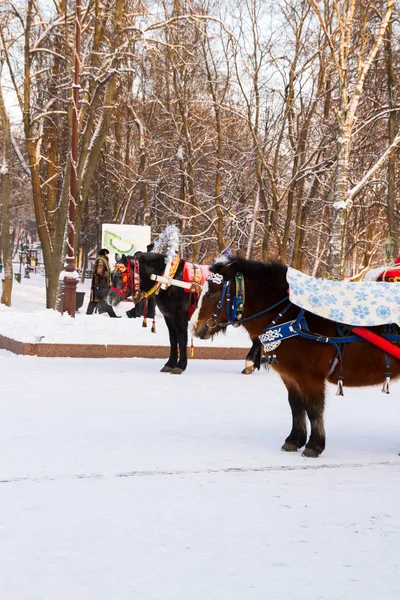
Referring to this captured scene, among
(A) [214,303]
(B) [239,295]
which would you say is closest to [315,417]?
(B) [239,295]

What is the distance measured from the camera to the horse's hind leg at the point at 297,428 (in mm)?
7551

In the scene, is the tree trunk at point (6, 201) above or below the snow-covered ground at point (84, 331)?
above

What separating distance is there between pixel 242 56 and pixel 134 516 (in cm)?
2274

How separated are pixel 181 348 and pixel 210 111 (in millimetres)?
25976

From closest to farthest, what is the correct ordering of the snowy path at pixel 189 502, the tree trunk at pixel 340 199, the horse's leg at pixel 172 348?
the snowy path at pixel 189 502, the horse's leg at pixel 172 348, the tree trunk at pixel 340 199

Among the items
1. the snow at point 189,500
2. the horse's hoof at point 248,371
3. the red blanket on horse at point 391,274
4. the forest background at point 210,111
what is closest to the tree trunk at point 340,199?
the forest background at point 210,111

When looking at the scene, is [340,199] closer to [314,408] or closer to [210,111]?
[314,408]

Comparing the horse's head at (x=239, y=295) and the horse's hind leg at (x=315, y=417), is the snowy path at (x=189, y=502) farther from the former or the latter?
the horse's head at (x=239, y=295)

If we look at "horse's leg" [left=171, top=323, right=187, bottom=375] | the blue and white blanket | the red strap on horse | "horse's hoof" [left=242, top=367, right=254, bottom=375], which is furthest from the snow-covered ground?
the red strap on horse

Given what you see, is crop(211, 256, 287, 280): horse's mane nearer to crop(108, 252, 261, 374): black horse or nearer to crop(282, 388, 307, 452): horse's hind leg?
crop(282, 388, 307, 452): horse's hind leg

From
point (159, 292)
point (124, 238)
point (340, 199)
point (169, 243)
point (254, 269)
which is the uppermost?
point (340, 199)

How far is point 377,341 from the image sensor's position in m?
7.23

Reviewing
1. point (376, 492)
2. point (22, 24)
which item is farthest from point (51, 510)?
point (22, 24)

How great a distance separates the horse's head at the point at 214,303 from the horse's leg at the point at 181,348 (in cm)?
552
